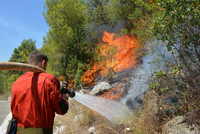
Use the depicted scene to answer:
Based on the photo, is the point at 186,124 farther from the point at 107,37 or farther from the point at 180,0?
the point at 107,37

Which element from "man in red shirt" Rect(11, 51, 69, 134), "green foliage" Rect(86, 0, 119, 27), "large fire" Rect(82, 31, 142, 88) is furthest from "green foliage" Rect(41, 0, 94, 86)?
"man in red shirt" Rect(11, 51, 69, 134)

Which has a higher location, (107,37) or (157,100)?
(107,37)

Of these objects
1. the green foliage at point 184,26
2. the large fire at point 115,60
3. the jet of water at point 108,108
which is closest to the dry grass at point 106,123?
the jet of water at point 108,108

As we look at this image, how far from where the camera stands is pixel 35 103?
5.77 ft

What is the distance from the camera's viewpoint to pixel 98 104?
21.1 ft

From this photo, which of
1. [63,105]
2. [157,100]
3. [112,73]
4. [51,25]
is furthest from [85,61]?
[63,105]

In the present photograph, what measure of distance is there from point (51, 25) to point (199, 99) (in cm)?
1238

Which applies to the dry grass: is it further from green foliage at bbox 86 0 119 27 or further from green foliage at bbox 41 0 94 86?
green foliage at bbox 86 0 119 27

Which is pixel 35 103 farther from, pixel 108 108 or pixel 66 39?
pixel 66 39

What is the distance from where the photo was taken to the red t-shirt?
1753mm

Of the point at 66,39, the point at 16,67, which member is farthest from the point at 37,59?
the point at 66,39

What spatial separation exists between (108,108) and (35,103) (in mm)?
4611

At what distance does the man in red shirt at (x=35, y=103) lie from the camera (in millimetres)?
1753

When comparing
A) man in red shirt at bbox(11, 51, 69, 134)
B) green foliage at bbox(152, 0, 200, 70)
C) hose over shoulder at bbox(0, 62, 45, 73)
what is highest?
green foliage at bbox(152, 0, 200, 70)
